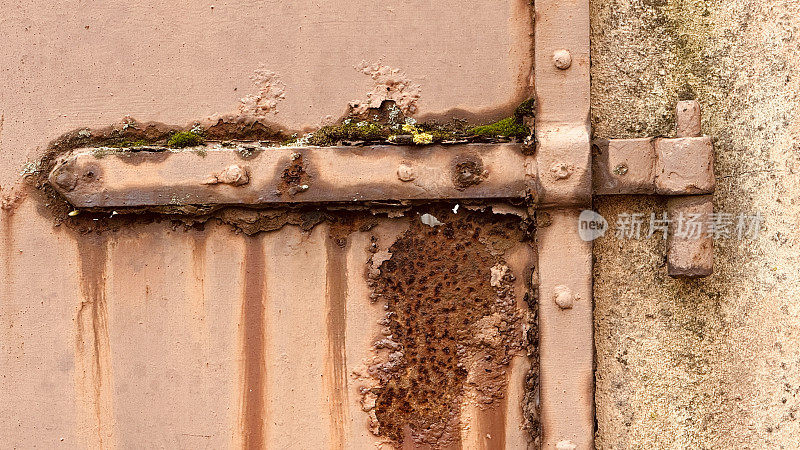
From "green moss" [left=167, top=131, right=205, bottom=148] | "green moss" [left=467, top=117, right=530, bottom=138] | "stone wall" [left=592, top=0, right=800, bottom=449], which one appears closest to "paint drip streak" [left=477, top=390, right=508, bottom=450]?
"stone wall" [left=592, top=0, right=800, bottom=449]

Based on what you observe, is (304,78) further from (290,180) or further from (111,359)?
(111,359)

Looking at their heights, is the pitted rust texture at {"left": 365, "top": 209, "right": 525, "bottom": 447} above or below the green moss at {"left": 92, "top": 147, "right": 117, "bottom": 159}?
below

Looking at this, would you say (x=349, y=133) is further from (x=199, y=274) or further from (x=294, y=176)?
(x=199, y=274)

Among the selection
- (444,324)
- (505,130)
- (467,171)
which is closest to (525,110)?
(505,130)

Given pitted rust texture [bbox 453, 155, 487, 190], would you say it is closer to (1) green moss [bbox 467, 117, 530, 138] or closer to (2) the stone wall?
(1) green moss [bbox 467, 117, 530, 138]

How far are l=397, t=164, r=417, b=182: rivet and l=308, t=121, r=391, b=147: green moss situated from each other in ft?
0.25

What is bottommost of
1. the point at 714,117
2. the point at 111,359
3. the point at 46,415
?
the point at 46,415

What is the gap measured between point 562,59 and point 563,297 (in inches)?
17.4

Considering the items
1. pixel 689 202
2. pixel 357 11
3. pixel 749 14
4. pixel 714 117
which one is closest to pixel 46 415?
pixel 357 11

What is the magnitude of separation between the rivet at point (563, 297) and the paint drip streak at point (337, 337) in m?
0.41

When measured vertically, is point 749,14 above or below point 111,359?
above

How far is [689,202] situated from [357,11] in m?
0.73

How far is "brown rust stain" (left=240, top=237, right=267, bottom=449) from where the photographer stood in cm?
107

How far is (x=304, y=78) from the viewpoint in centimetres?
106
